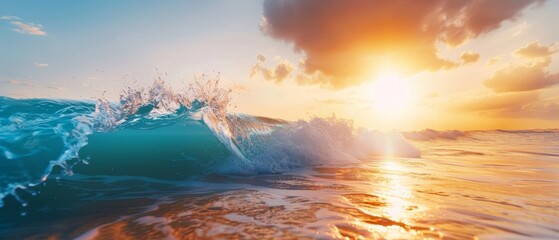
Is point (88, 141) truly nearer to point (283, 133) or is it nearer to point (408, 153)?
point (283, 133)

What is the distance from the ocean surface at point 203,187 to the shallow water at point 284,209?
15 mm

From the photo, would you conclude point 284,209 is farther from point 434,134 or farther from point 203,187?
point 434,134

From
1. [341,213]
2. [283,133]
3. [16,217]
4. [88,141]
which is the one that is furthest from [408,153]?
[16,217]

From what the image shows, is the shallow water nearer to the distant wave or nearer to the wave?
the wave

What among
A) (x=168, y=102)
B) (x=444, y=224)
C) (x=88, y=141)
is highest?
(x=168, y=102)

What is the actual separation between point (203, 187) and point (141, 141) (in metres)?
2.50

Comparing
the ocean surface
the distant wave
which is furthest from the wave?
the distant wave

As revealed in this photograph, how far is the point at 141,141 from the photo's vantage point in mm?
5941

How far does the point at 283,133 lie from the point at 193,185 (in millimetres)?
3959

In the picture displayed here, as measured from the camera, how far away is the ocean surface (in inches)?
92.1

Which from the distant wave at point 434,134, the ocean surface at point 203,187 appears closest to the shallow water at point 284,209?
the ocean surface at point 203,187

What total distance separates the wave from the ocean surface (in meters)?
0.02

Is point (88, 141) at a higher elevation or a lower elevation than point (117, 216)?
higher

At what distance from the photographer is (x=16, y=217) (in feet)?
9.40
